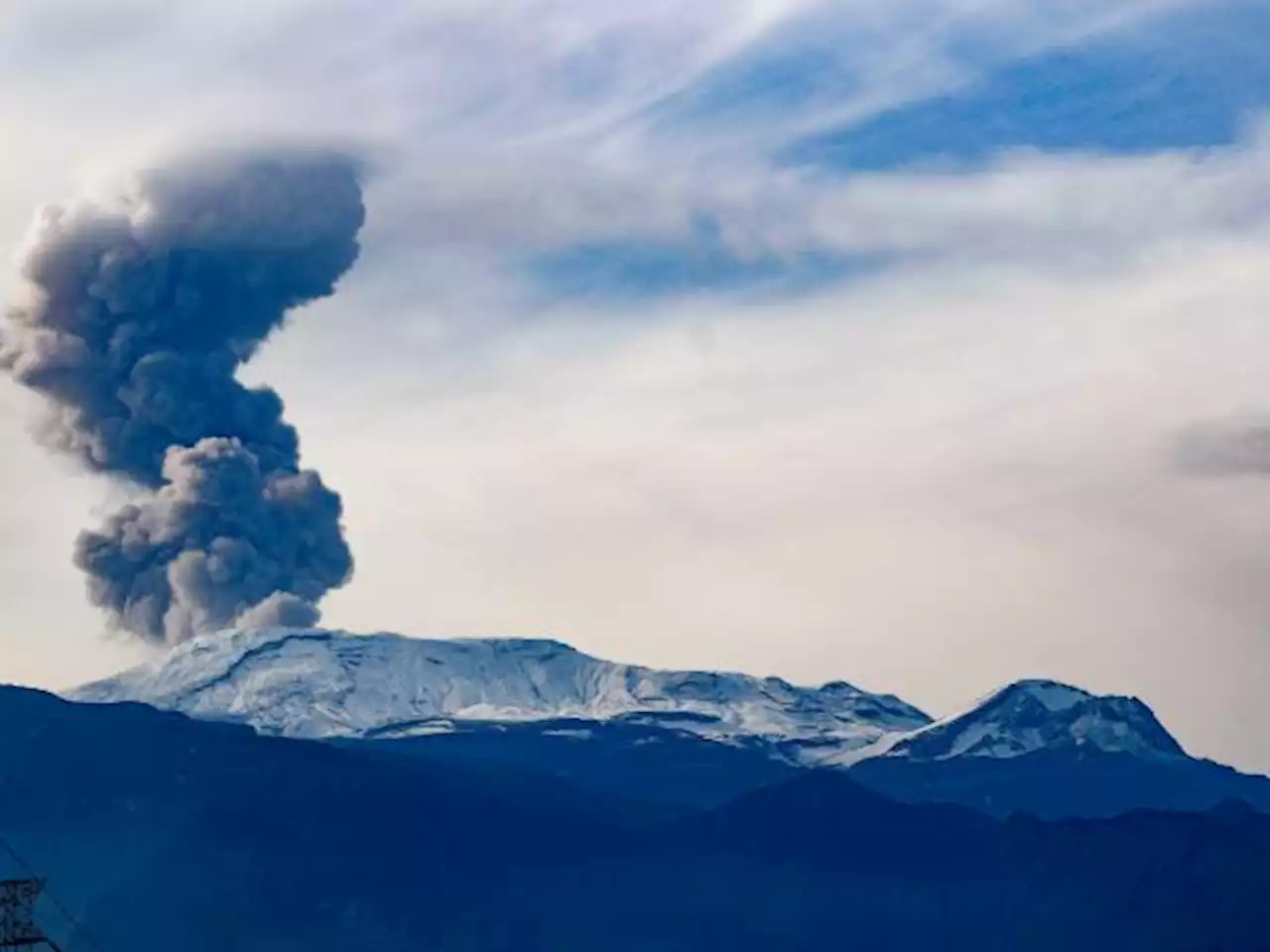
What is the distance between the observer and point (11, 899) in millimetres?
125875
